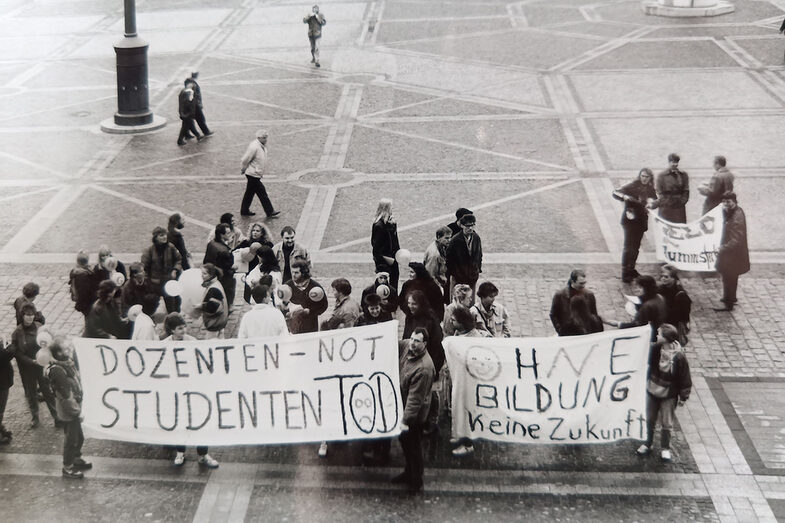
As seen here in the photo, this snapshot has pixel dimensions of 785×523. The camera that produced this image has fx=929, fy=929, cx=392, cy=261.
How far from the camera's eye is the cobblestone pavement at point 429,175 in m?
8.05

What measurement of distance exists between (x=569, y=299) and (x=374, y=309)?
1.99 meters

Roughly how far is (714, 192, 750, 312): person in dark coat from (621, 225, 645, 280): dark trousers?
42.4 inches

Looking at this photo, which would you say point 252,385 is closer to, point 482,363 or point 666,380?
point 482,363

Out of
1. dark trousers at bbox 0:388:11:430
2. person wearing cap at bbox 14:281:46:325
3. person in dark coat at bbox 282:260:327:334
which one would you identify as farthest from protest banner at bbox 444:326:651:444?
dark trousers at bbox 0:388:11:430

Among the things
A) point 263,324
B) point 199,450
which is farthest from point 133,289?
point 199,450

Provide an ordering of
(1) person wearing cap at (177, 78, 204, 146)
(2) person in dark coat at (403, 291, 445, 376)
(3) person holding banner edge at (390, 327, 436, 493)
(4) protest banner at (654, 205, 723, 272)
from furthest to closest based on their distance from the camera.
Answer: (1) person wearing cap at (177, 78, 204, 146)
(4) protest banner at (654, 205, 723, 272)
(2) person in dark coat at (403, 291, 445, 376)
(3) person holding banner edge at (390, 327, 436, 493)

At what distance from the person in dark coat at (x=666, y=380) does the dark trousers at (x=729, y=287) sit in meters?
3.41

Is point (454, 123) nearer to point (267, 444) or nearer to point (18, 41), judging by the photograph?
point (267, 444)

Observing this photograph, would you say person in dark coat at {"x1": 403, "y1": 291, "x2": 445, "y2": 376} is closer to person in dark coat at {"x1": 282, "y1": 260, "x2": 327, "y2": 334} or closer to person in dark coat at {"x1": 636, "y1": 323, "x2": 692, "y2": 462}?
person in dark coat at {"x1": 282, "y1": 260, "x2": 327, "y2": 334}

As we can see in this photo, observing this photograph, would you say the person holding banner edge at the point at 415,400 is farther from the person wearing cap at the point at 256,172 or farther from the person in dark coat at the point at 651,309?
the person wearing cap at the point at 256,172

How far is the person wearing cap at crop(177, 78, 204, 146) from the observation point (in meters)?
17.8

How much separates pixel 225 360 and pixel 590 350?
3152mm

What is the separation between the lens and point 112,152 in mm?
18172

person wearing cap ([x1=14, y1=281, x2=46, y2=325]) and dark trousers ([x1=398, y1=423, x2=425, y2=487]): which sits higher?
person wearing cap ([x1=14, y1=281, x2=46, y2=325])
